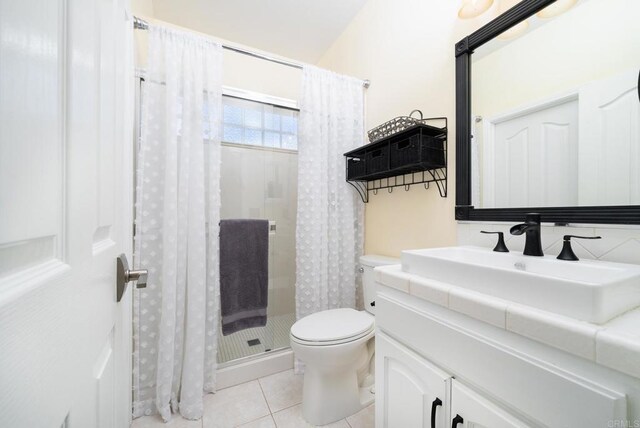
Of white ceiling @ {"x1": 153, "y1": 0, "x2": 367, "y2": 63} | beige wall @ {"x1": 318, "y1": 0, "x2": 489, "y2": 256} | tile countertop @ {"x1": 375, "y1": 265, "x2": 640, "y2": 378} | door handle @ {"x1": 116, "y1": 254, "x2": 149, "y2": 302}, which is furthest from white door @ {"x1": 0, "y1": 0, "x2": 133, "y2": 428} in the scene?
white ceiling @ {"x1": 153, "y1": 0, "x2": 367, "y2": 63}

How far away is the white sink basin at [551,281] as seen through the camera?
529 mm

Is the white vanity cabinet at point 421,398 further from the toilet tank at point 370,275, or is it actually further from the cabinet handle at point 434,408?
the toilet tank at point 370,275

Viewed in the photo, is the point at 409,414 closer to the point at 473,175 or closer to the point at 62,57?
the point at 473,175

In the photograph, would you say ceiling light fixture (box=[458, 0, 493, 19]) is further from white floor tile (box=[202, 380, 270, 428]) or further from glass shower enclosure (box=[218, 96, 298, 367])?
white floor tile (box=[202, 380, 270, 428])

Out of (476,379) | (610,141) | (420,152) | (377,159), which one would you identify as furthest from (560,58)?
(476,379)

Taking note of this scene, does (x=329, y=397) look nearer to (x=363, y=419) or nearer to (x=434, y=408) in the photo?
(x=363, y=419)

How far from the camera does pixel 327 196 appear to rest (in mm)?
1761

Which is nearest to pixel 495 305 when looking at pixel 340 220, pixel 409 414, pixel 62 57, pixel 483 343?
pixel 483 343

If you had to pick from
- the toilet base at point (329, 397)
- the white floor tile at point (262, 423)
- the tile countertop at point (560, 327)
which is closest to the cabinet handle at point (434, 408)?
the tile countertop at point (560, 327)

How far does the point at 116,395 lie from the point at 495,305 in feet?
2.96

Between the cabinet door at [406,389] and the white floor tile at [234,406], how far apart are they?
0.73 metres

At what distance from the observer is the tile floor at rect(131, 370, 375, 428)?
1.27 m

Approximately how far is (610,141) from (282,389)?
1.87 m

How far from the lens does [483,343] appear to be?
63 cm
